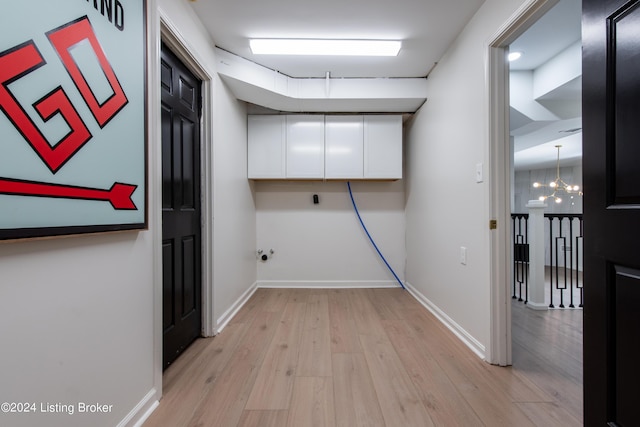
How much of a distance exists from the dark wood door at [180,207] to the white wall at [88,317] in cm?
27

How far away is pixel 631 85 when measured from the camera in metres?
0.84

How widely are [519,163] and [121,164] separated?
812 centimetres


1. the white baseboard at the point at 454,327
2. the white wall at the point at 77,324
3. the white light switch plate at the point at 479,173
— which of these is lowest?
the white baseboard at the point at 454,327

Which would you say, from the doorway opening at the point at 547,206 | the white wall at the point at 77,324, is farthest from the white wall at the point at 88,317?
the doorway opening at the point at 547,206

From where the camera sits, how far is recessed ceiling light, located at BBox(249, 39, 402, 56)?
2.14 m

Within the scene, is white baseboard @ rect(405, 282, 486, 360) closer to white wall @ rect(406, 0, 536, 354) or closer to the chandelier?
white wall @ rect(406, 0, 536, 354)

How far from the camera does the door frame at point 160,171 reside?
1330 millimetres

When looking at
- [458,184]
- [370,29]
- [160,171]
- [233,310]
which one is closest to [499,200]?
[458,184]

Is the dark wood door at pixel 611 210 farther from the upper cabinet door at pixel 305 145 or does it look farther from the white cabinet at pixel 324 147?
the upper cabinet door at pixel 305 145

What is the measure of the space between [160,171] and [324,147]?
6.76 feet

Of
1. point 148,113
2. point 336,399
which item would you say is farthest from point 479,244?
point 148,113

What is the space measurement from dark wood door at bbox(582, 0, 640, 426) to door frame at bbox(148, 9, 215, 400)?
6.22 ft

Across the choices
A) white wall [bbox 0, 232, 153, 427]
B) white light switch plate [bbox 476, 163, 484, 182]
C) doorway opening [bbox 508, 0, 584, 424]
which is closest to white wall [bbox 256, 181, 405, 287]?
doorway opening [bbox 508, 0, 584, 424]

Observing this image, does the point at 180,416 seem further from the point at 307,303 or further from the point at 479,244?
the point at 479,244
